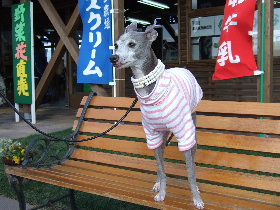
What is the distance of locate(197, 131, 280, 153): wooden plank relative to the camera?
2427 millimetres

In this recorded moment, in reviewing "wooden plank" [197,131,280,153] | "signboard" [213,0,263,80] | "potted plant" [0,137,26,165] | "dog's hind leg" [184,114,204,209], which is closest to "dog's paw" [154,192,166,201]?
"dog's hind leg" [184,114,204,209]

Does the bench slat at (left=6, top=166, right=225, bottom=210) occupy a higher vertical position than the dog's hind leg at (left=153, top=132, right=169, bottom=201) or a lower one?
lower

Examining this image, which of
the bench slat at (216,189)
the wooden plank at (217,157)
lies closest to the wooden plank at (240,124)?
the wooden plank at (217,157)

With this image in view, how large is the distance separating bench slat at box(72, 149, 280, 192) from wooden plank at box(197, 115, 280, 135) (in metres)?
0.32

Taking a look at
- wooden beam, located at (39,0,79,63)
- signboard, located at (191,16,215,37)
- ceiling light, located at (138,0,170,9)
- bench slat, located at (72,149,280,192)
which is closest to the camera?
bench slat, located at (72,149,280,192)

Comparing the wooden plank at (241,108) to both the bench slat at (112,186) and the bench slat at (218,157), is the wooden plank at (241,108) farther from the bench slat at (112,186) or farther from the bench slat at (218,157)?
the bench slat at (112,186)

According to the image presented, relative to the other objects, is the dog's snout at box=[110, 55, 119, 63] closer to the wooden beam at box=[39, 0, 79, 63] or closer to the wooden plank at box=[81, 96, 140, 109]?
the wooden plank at box=[81, 96, 140, 109]

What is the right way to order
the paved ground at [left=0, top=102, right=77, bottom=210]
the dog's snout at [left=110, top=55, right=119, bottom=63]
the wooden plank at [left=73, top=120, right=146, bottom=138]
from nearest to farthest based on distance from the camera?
the dog's snout at [left=110, top=55, right=119, bottom=63] → the wooden plank at [left=73, top=120, right=146, bottom=138] → the paved ground at [left=0, top=102, right=77, bottom=210]

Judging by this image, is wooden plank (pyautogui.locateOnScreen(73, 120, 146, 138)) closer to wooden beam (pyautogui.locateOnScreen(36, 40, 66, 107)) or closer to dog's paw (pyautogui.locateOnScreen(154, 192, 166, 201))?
dog's paw (pyautogui.locateOnScreen(154, 192, 166, 201))

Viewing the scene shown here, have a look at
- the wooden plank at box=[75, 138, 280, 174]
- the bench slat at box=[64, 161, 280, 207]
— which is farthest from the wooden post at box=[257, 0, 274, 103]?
the bench slat at box=[64, 161, 280, 207]

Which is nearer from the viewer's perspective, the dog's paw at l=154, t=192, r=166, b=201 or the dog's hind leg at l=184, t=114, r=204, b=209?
the dog's hind leg at l=184, t=114, r=204, b=209

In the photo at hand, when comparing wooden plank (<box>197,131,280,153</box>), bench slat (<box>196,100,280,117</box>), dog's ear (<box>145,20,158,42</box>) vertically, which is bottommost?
wooden plank (<box>197,131,280,153</box>)

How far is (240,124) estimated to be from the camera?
2615 mm

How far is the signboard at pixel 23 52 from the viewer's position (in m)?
8.29
